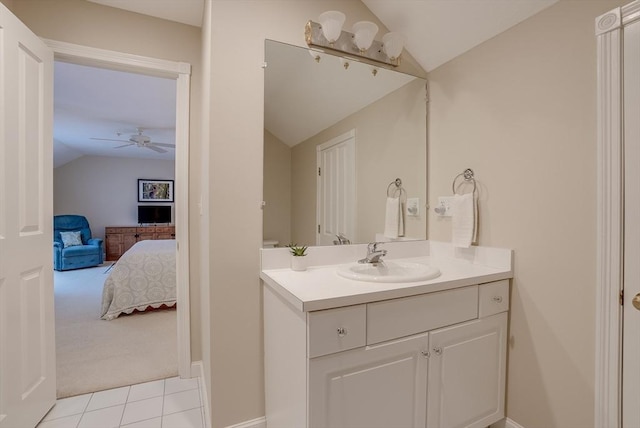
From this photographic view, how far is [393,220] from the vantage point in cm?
196

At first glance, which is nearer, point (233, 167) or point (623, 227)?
point (623, 227)

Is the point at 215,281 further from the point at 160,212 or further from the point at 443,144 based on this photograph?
the point at 160,212

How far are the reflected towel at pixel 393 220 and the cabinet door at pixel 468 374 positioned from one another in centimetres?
70

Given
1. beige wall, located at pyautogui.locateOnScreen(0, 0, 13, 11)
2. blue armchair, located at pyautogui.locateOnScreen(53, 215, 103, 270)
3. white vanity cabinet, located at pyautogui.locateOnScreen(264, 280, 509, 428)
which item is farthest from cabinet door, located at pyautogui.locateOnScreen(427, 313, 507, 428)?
blue armchair, located at pyautogui.locateOnScreen(53, 215, 103, 270)

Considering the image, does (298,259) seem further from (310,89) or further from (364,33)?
(364,33)

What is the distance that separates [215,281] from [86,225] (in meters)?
6.27

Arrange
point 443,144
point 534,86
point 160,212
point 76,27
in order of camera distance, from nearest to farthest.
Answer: point 534,86, point 76,27, point 443,144, point 160,212

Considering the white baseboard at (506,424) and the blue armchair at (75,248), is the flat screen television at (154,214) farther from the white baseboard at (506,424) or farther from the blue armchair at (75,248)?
the white baseboard at (506,424)

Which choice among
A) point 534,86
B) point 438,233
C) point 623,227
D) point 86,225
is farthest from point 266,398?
point 86,225

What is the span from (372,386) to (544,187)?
1201mm

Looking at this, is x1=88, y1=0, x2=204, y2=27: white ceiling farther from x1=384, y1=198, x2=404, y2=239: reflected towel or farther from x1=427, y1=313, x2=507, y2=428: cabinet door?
x1=427, y1=313, x2=507, y2=428: cabinet door

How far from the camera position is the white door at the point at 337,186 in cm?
185

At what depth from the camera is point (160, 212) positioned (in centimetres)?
693

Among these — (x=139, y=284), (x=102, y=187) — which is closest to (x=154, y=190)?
(x=102, y=187)
